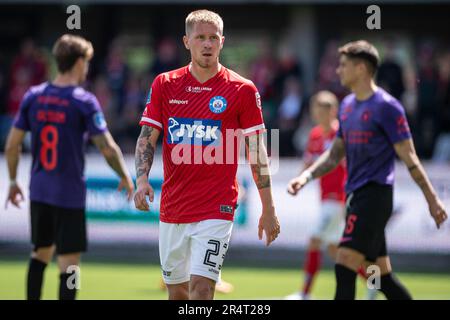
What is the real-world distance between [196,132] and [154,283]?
5.34m

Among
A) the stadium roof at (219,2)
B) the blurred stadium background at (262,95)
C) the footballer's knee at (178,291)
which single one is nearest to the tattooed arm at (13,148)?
the blurred stadium background at (262,95)

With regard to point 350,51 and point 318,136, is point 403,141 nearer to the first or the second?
point 350,51

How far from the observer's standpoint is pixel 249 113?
6512 millimetres

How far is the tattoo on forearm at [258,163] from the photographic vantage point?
6.49m

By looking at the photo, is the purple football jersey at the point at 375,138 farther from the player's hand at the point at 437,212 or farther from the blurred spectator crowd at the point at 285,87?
the blurred spectator crowd at the point at 285,87

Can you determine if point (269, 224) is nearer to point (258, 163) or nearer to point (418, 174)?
point (258, 163)

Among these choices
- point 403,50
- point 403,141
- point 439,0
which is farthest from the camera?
point 403,50

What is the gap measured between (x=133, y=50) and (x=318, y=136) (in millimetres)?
10422

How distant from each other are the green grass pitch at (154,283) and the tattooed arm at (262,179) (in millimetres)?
3928

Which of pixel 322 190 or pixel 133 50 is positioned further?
pixel 133 50

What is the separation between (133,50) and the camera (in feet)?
68.7

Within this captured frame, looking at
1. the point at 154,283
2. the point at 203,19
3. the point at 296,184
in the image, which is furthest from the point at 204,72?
the point at 154,283

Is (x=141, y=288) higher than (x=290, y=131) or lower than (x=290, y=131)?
lower

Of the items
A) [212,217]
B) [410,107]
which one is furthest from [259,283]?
[410,107]
